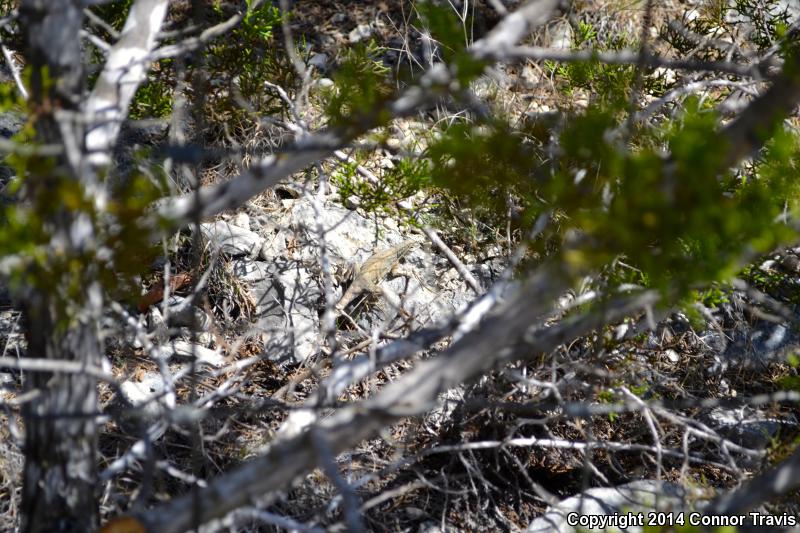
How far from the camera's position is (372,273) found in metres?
3.94

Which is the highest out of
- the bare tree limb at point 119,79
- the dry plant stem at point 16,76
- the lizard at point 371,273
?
the dry plant stem at point 16,76

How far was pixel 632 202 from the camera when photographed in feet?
4.58

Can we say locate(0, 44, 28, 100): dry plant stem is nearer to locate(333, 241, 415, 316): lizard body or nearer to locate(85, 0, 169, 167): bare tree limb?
locate(85, 0, 169, 167): bare tree limb

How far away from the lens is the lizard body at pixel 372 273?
3.90 m

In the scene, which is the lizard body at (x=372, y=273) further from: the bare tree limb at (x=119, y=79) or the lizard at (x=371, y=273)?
the bare tree limb at (x=119, y=79)

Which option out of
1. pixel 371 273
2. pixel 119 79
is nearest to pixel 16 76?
pixel 119 79

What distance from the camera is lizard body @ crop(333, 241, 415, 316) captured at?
3.90 m

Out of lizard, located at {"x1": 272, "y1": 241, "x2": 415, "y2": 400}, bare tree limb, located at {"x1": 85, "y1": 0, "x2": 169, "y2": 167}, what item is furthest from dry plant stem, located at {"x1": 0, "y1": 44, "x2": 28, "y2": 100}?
lizard, located at {"x1": 272, "y1": 241, "x2": 415, "y2": 400}

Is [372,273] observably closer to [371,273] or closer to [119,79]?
[371,273]

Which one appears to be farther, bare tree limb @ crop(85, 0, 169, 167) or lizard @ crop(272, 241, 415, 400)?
lizard @ crop(272, 241, 415, 400)

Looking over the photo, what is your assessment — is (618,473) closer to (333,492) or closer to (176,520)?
(333,492)

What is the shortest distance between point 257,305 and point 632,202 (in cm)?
282

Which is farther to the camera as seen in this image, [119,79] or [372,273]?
[372,273]

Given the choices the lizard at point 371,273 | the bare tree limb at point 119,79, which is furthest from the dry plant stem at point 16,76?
the lizard at point 371,273
